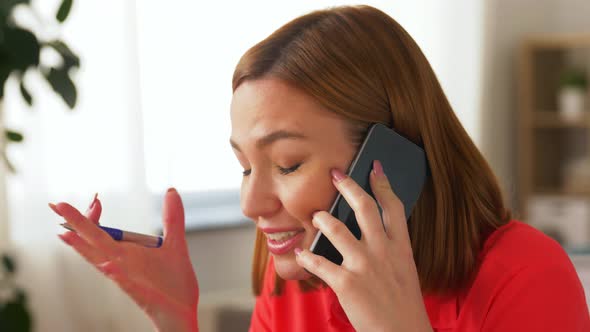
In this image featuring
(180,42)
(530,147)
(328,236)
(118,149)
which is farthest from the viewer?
(530,147)

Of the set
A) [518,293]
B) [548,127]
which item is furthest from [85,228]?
[548,127]

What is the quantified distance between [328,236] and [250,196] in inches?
4.4

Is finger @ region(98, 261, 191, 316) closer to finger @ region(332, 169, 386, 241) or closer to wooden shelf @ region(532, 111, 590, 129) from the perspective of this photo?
finger @ region(332, 169, 386, 241)

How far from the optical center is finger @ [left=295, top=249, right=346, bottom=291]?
0.90 metres

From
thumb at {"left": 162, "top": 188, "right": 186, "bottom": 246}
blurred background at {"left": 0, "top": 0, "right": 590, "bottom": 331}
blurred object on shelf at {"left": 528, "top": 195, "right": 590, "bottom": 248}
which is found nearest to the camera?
thumb at {"left": 162, "top": 188, "right": 186, "bottom": 246}

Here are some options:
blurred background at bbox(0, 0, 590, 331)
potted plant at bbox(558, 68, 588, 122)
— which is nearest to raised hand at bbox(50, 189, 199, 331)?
blurred background at bbox(0, 0, 590, 331)

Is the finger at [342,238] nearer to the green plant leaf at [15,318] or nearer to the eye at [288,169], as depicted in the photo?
the eye at [288,169]

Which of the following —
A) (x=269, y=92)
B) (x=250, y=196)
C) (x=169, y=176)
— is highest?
(x=269, y=92)

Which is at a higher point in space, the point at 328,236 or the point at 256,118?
the point at 256,118

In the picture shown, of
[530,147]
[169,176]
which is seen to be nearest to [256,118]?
[169,176]

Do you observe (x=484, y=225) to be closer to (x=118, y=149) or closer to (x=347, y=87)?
(x=347, y=87)

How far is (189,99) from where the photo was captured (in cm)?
293

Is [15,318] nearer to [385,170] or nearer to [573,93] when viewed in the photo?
[385,170]

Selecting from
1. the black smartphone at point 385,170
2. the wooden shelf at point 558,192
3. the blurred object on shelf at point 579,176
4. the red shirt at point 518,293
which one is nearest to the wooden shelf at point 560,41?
the blurred object on shelf at point 579,176
